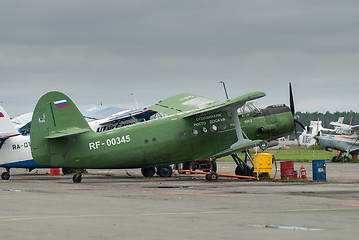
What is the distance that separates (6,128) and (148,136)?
29.4 feet

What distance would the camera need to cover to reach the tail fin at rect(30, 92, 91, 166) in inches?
1006

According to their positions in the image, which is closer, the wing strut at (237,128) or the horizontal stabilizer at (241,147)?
the horizontal stabilizer at (241,147)

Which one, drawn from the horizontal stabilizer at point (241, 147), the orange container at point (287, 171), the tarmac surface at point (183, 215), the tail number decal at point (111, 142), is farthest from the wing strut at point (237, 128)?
the tarmac surface at point (183, 215)

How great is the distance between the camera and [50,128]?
25.6 metres

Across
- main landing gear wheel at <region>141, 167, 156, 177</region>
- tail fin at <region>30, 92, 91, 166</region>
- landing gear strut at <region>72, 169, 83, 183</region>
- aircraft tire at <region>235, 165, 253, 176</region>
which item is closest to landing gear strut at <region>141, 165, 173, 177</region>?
main landing gear wheel at <region>141, 167, 156, 177</region>

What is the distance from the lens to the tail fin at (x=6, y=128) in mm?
30319

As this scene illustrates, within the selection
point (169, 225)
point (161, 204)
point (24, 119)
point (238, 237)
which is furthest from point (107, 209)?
point (24, 119)

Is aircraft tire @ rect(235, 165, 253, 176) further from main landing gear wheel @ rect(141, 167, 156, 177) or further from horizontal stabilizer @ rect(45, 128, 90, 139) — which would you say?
horizontal stabilizer @ rect(45, 128, 90, 139)

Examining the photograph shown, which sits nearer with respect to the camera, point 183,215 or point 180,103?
point 183,215

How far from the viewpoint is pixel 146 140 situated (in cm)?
2623

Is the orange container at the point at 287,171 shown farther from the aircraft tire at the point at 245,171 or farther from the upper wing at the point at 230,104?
the upper wing at the point at 230,104

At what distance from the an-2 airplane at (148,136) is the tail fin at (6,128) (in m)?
5.14

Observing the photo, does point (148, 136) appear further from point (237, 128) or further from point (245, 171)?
point (245, 171)

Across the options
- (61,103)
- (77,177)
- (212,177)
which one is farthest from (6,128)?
(212,177)
